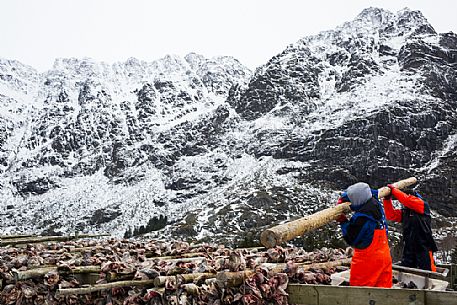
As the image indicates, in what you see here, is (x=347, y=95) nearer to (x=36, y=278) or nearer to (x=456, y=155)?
(x=456, y=155)

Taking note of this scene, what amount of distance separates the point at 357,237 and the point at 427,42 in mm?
220215

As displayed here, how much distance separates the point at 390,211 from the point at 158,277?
233 inches

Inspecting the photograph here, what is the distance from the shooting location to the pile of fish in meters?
6.28

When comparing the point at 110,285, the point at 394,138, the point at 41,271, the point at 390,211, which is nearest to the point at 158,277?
the point at 110,285

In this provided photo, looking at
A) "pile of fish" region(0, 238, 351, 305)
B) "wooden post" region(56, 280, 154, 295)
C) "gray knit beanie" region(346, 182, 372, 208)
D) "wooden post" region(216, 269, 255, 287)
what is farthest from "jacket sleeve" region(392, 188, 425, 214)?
"wooden post" region(56, 280, 154, 295)

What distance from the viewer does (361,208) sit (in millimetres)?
7172

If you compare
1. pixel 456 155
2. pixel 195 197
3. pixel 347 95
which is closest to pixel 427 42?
pixel 347 95

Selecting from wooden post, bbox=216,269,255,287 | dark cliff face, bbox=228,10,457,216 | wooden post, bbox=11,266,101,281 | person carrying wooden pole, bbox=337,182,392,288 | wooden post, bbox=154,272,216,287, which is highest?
dark cliff face, bbox=228,10,457,216

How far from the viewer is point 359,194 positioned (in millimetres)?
7191

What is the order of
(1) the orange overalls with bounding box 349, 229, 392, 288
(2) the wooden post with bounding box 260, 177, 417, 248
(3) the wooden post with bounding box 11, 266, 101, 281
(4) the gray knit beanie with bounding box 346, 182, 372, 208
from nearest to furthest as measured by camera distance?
(2) the wooden post with bounding box 260, 177, 417, 248, (1) the orange overalls with bounding box 349, 229, 392, 288, (4) the gray knit beanie with bounding box 346, 182, 372, 208, (3) the wooden post with bounding box 11, 266, 101, 281

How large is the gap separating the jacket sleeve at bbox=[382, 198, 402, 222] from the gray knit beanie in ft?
8.46

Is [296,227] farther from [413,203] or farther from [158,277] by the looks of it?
[413,203]

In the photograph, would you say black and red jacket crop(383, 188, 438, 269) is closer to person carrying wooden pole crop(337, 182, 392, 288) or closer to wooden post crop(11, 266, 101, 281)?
person carrying wooden pole crop(337, 182, 392, 288)

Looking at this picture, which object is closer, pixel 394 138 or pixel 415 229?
pixel 415 229
